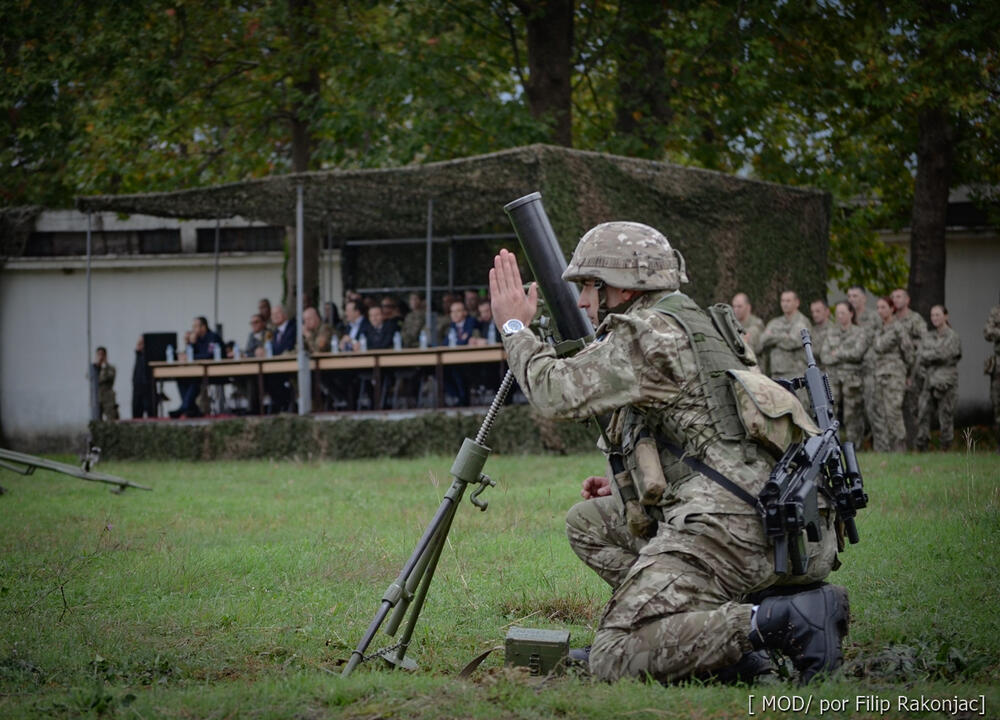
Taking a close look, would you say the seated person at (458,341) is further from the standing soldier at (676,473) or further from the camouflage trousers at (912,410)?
the standing soldier at (676,473)

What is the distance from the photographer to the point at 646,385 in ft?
15.8

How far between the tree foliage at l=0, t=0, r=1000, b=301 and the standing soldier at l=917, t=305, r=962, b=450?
3091mm

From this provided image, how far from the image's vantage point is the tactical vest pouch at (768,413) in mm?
4727

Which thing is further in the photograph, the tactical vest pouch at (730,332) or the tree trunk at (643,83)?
the tree trunk at (643,83)

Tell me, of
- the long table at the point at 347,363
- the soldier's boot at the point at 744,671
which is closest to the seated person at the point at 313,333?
the long table at the point at 347,363

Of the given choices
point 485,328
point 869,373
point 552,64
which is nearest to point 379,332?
point 485,328

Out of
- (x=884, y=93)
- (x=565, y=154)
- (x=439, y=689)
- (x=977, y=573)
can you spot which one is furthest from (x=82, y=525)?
(x=884, y=93)

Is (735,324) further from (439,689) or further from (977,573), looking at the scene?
(977,573)

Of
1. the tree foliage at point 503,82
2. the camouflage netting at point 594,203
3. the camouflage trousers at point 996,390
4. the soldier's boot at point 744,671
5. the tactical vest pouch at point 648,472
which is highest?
the tree foliage at point 503,82

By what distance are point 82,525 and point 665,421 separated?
6.72 meters

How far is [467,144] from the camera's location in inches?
811

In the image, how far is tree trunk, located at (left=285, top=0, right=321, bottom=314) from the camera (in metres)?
20.6

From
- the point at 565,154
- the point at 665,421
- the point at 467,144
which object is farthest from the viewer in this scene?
the point at 467,144

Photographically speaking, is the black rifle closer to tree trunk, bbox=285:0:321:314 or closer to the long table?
the long table
